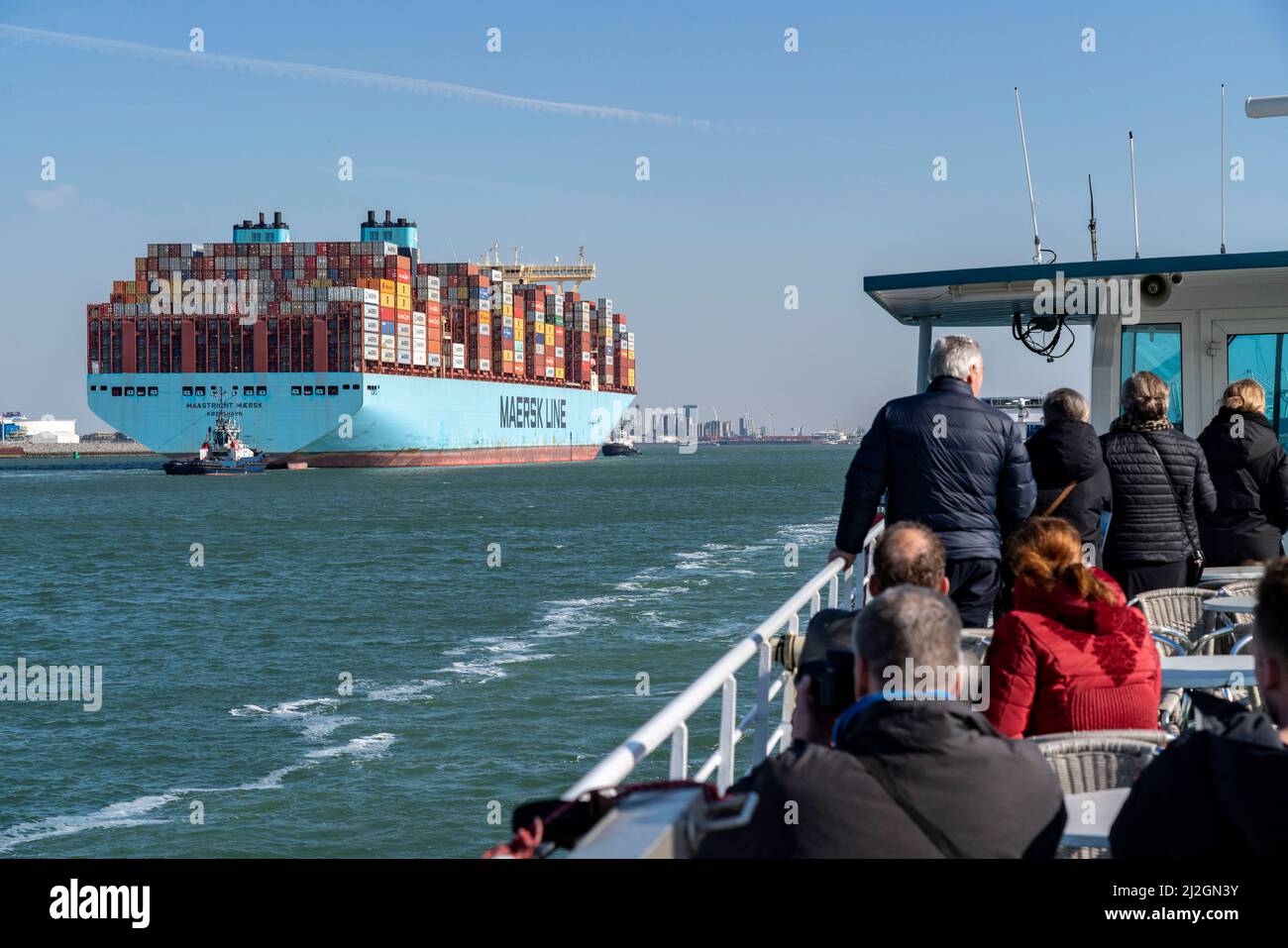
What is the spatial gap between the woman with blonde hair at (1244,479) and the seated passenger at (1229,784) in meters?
4.19

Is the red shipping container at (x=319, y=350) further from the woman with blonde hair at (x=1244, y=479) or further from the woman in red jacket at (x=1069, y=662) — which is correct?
the woman in red jacket at (x=1069, y=662)

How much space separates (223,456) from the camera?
7494 centimetres

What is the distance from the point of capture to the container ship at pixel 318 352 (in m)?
76.4

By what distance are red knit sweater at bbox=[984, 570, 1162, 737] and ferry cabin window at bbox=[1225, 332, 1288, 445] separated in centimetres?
592

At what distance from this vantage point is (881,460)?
4789mm

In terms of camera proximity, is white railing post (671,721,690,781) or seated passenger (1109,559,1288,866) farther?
white railing post (671,721,690,781)

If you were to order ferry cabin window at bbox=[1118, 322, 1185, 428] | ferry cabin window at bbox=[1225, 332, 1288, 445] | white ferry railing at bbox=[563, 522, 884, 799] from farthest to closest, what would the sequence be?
ferry cabin window at bbox=[1118, 322, 1185, 428]
ferry cabin window at bbox=[1225, 332, 1288, 445]
white ferry railing at bbox=[563, 522, 884, 799]

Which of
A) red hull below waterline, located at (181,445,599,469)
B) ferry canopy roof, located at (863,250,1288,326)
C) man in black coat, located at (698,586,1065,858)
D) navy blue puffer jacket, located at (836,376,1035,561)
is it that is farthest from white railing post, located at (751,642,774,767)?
Result: red hull below waterline, located at (181,445,599,469)

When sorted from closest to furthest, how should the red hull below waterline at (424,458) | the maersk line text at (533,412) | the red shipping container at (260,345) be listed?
the red shipping container at (260,345)
the red hull below waterline at (424,458)
the maersk line text at (533,412)

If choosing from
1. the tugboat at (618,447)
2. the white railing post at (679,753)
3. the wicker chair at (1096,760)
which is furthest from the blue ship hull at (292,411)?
the wicker chair at (1096,760)

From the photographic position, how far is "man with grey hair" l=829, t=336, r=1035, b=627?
15.5 feet

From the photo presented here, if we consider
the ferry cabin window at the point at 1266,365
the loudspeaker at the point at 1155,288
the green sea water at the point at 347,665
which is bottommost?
the green sea water at the point at 347,665

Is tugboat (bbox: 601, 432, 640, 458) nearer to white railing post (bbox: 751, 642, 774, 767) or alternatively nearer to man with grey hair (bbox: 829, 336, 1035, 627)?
man with grey hair (bbox: 829, 336, 1035, 627)
